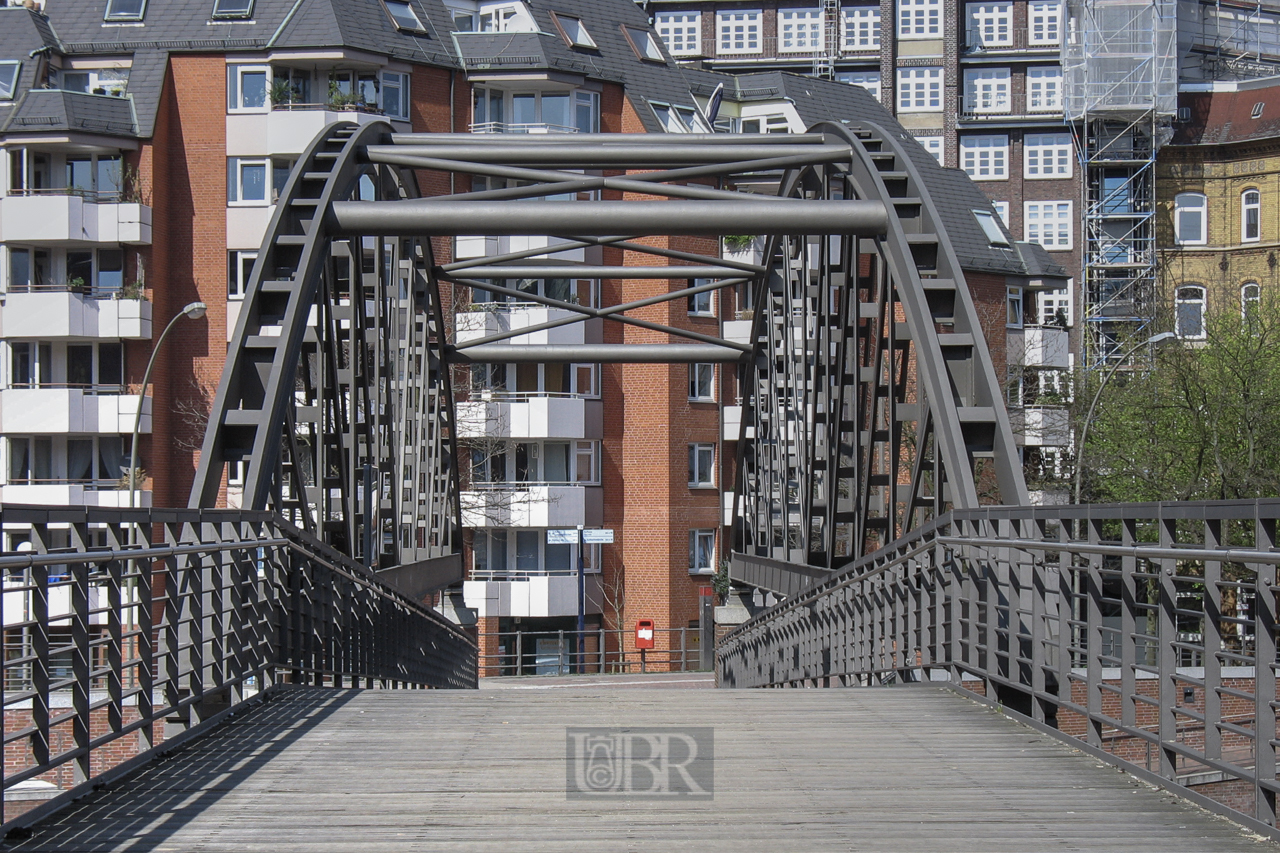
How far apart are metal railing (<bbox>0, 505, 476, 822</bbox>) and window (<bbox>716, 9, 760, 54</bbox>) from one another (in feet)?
188

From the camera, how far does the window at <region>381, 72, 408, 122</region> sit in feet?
137

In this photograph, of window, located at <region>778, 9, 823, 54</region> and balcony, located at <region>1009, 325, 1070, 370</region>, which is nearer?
balcony, located at <region>1009, 325, 1070, 370</region>

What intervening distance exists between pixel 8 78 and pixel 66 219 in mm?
5433

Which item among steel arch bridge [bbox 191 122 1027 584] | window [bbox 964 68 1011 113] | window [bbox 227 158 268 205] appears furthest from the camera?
window [bbox 964 68 1011 113]

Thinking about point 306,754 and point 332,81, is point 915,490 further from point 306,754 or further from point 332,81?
point 332,81

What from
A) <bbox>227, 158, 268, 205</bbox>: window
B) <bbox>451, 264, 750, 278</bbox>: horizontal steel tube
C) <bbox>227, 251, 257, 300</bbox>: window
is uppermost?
<bbox>227, 158, 268, 205</bbox>: window

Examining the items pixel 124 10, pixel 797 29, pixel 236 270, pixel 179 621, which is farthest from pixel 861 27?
pixel 179 621

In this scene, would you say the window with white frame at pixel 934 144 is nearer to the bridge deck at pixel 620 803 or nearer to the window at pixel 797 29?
the window at pixel 797 29

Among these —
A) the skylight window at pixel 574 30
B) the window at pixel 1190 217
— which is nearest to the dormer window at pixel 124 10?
the skylight window at pixel 574 30

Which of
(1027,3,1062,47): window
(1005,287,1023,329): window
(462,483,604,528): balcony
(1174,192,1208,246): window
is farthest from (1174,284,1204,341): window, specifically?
(462,483,604,528): balcony

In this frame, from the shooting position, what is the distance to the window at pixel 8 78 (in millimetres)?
40562

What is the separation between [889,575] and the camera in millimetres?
11594

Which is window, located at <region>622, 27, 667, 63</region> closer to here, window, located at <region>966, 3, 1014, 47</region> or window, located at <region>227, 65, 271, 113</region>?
window, located at <region>227, 65, 271, 113</region>

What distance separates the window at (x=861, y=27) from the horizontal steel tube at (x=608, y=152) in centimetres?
5513
